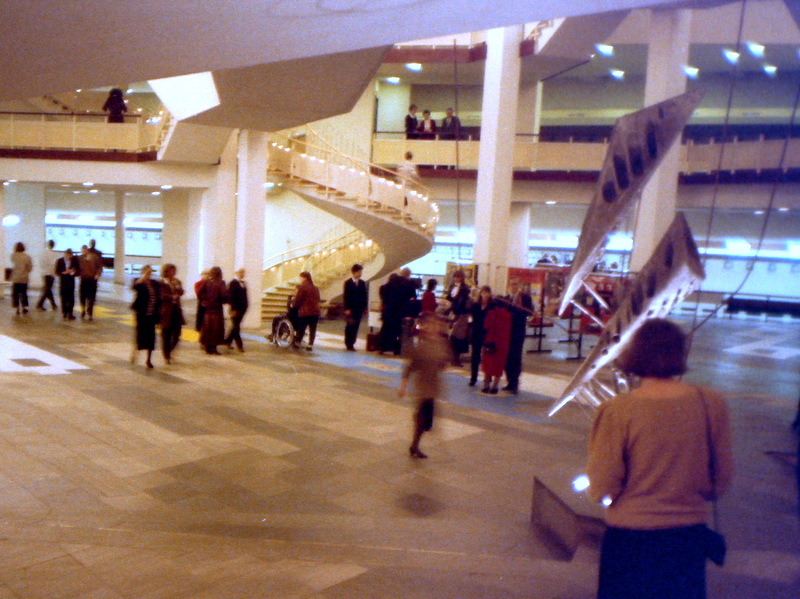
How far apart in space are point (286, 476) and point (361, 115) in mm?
22945

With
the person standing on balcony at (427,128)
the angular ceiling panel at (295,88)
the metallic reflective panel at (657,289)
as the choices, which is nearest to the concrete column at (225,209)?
the angular ceiling panel at (295,88)

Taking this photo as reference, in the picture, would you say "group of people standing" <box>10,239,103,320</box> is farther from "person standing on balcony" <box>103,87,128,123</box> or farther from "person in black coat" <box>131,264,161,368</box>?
"person in black coat" <box>131,264,161,368</box>

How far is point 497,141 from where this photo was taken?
19.4 meters

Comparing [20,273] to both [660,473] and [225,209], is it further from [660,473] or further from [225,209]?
[660,473]

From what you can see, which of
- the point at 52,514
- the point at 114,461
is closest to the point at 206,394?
the point at 114,461

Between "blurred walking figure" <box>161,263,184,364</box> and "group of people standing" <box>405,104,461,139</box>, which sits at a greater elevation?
"group of people standing" <box>405,104,461,139</box>

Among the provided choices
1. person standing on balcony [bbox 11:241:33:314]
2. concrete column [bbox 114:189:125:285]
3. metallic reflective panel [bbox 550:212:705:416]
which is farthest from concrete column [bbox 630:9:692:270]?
concrete column [bbox 114:189:125:285]

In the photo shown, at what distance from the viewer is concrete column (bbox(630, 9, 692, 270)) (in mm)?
16766

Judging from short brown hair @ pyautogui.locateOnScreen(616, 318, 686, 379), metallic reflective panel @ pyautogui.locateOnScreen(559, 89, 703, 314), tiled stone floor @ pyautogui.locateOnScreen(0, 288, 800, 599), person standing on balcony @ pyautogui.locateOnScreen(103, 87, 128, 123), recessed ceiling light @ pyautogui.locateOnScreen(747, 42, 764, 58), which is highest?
recessed ceiling light @ pyautogui.locateOnScreen(747, 42, 764, 58)

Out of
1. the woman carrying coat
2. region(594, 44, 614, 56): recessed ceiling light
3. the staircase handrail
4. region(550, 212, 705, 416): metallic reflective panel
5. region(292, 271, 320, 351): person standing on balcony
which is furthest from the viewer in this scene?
region(594, 44, 614, 56): recessed ceiling light

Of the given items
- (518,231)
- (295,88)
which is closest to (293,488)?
(295,88)

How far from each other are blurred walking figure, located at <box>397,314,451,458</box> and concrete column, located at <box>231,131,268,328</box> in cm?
1100

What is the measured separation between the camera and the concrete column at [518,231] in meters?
26.5

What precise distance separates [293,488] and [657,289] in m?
3.64
